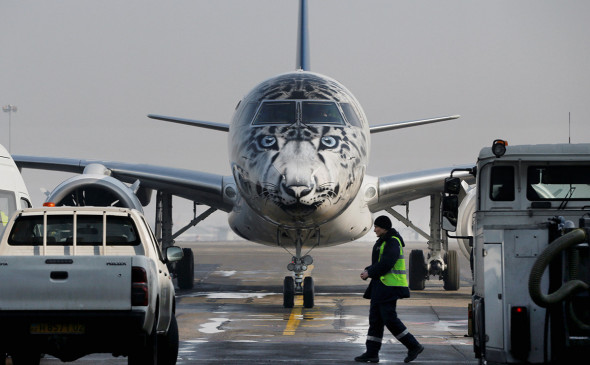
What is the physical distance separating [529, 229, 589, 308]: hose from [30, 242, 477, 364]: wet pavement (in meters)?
3.50

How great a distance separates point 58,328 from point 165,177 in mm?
14213

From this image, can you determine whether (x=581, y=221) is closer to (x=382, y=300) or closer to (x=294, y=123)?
(x=382, y=300)

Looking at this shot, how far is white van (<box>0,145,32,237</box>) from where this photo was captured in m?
16.5

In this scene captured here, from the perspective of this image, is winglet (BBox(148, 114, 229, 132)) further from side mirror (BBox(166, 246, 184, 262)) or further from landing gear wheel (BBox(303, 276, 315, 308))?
side mirror (BBox(166, 246, 184, 262))

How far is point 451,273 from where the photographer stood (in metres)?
Answer: 25.2

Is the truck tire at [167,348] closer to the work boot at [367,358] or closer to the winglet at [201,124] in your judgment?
the work boot at [367,358]

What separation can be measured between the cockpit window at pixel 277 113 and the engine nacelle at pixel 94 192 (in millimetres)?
3018

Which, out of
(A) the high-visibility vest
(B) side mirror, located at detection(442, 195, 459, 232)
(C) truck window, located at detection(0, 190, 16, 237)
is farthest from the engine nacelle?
(B) side mirror, located at detection(442, 195, 459, 232)

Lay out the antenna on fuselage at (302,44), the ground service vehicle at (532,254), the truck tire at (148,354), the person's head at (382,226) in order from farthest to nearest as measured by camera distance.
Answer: the antenna on fuselage at (302,44) < the person's head at (382,226) < the truck tire at (148,354) < the ground service vehicle at (532,254)

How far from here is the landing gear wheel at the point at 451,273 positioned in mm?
25172

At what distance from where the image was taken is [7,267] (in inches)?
362

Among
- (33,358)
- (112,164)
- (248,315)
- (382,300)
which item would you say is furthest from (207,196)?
(33,358)

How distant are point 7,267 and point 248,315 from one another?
893cm

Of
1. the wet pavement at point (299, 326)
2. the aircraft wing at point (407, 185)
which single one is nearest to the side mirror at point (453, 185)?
the wet pavement at point (299, 326)
